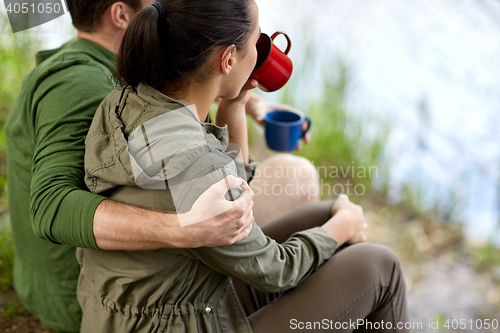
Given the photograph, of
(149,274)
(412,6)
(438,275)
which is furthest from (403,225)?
(412,6)

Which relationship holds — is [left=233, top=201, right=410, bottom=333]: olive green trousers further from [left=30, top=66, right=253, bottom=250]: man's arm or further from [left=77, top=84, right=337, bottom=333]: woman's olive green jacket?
[left=30, top=66, right=253, bottom=250]: man's arm

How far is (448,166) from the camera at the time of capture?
2.84 metres

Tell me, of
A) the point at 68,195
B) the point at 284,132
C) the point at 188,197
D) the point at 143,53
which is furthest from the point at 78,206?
the point at 284,132

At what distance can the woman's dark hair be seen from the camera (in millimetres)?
1043

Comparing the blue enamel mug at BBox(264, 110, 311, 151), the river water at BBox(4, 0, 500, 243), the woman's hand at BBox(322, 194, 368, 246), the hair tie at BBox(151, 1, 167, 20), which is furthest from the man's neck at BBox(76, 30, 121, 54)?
the river water at BBox(4, 0, 500, 243)

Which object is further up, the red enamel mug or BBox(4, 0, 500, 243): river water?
the red enamel mug

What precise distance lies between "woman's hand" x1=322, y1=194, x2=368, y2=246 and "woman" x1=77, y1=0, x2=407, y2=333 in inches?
2.2

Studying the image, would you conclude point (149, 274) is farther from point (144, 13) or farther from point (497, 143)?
point (497, 143)

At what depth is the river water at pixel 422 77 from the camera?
8.82 ft

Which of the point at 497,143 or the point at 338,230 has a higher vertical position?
the point at 338,230

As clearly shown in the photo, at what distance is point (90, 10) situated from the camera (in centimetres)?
149

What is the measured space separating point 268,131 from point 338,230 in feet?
1.95

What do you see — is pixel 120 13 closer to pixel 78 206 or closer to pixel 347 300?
pixel 78 206

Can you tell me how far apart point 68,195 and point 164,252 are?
0.27m
